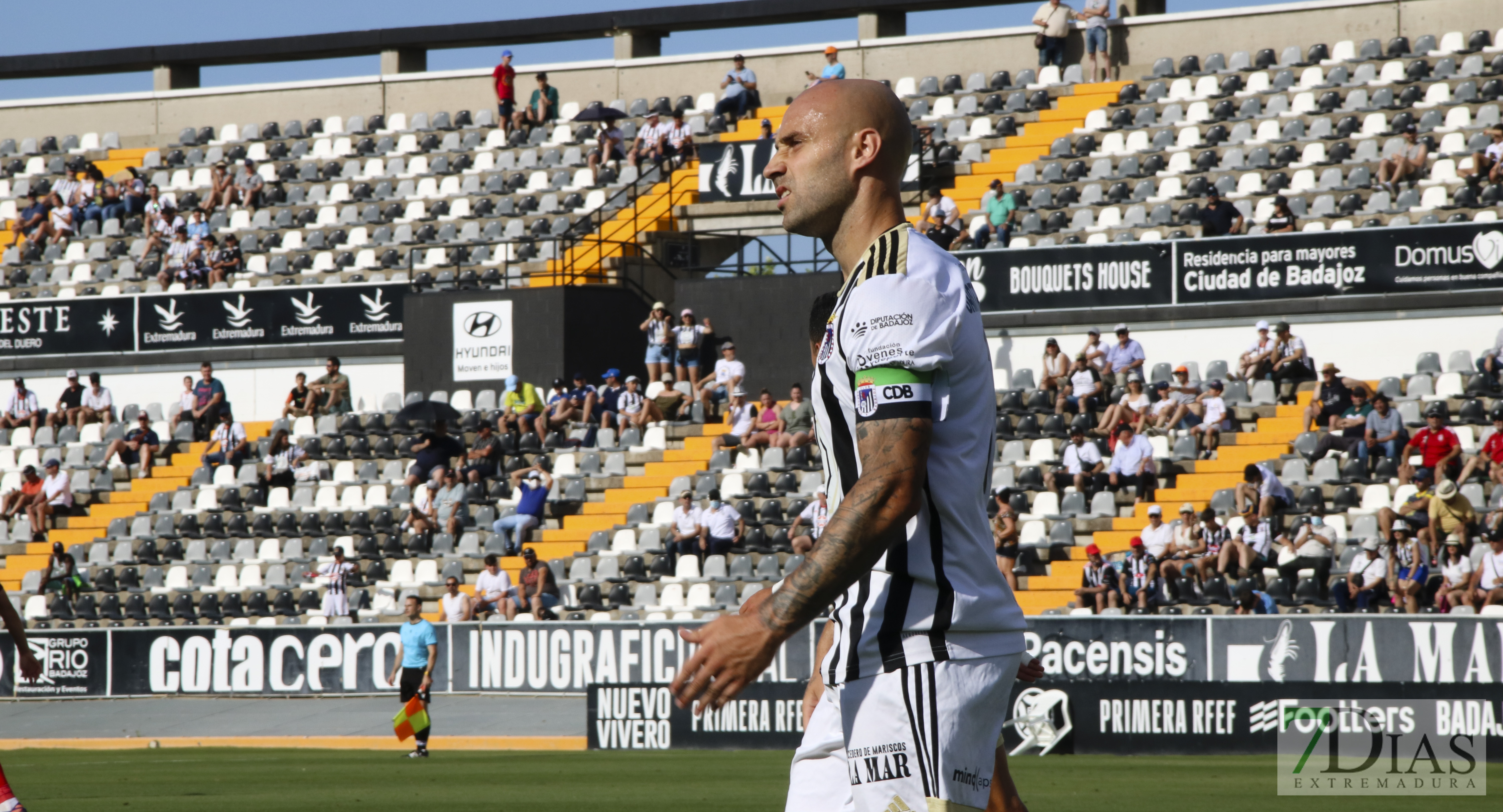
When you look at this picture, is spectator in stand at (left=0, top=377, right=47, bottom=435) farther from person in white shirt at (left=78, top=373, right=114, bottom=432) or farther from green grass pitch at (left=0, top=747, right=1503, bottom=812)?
green grass pitch at (left=0, top=747, right=1503, bottom=812)

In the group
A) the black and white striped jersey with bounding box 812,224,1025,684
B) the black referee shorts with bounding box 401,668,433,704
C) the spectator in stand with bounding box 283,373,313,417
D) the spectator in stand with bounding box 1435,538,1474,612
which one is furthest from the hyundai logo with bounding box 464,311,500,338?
the black and white striped jersey with bounding box 812,224,1025,684

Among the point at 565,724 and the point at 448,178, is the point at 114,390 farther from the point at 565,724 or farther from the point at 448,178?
the point at 565,724

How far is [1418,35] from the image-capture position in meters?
29.9

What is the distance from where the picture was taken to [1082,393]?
24125 mm

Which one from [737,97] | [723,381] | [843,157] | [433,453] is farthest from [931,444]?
[737,97]

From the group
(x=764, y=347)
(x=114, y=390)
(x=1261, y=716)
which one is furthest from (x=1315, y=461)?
(x=114, y=390)

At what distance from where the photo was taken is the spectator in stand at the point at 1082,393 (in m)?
24.1

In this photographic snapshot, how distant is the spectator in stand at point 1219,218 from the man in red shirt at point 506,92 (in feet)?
49.2

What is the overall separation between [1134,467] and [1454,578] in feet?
15.7

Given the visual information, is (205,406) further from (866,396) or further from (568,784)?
(866,396)

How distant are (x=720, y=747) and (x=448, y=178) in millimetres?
18536

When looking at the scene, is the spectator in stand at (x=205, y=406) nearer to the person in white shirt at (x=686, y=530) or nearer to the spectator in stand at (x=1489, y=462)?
the person in white shirt at (x=686, y=530)

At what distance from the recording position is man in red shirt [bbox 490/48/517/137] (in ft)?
117

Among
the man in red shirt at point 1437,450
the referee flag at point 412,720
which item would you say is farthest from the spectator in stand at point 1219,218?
the referee flag at point 412,720
